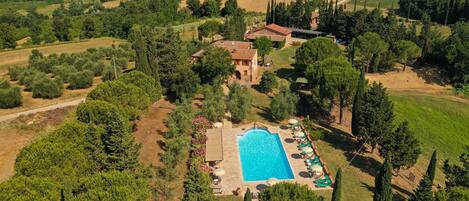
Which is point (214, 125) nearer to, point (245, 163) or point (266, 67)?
point (245, 163)

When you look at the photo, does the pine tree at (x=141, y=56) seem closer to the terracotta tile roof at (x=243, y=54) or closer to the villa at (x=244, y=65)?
the villa at (x=244, y=65)

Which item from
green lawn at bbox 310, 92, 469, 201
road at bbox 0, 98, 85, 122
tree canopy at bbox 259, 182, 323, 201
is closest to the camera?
tree canopy at bbox 259, 182, 323, 201

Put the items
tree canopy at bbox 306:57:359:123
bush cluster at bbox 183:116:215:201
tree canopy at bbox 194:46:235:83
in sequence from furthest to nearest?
tree canopy at bbox 194:46:235:83 → tree canopy at bbox 306:57:359:123 → bush cluster at bbox 183:116:215:201

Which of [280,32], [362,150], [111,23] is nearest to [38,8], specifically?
[111,23]

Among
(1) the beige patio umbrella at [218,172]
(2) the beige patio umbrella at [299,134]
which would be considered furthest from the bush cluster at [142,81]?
(2) the beige patio umbrella at [299,134]

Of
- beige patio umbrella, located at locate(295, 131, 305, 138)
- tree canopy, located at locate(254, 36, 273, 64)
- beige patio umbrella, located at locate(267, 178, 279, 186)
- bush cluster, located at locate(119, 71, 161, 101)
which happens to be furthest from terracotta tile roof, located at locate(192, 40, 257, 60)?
beige patio umbrella, located at locate(267, 178, 279, 186)

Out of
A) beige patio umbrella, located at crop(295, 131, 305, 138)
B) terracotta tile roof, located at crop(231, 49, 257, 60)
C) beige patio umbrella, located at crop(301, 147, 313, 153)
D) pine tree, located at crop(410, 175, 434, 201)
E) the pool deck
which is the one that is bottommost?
the pool deck

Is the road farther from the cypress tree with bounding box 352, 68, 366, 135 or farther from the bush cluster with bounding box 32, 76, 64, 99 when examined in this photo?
the cypress tree with bounding box 352, 68, 366, 135

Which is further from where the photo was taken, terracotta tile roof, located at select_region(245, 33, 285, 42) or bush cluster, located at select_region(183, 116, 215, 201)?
terracotta tile roof, located at select_region(245, 33, 285, 42)
